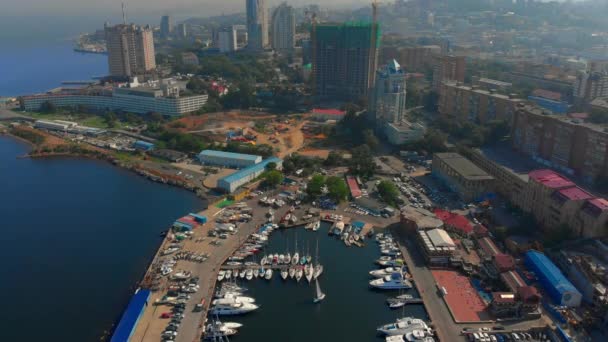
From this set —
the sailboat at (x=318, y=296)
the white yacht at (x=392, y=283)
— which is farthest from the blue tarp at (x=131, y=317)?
the white yacht at (x=392, y=283)

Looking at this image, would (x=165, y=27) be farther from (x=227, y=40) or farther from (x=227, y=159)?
(x=227, y=159)

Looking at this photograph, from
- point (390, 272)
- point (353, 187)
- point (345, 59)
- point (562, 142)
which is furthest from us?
point (345, 59)

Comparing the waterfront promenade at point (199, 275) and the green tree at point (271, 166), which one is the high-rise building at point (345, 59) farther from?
the waterfront promenade at point (199, 275)

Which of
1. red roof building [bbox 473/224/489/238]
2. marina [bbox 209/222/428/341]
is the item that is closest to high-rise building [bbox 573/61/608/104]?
red roof building [bbox 473/224/489/238]

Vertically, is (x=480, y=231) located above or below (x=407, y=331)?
above

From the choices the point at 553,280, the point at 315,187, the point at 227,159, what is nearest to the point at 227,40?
the point at 227,159

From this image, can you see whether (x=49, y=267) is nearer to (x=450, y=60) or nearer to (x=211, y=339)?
(x=211, y=339)

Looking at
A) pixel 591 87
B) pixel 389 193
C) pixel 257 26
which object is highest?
pixel 257 26
